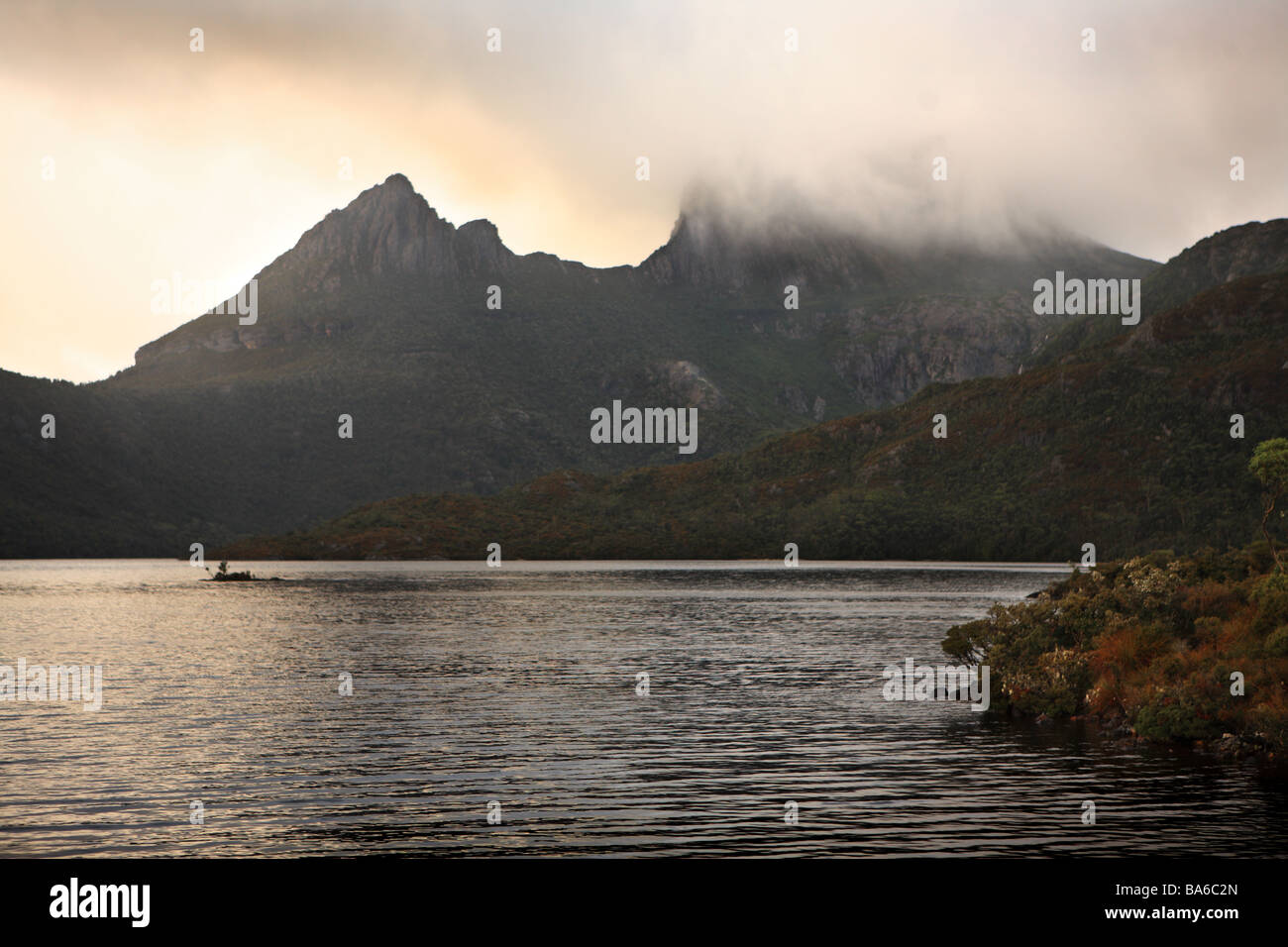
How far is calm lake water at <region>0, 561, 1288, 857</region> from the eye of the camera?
29.3m

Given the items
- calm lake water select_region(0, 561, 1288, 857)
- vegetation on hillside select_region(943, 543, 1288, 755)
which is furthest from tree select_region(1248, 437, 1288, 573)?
calm lake water select_region(0, 561, 1288, 857)

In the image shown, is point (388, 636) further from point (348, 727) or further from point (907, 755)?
point (907, 755)

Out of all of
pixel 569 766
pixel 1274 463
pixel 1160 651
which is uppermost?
pixel 1274 463

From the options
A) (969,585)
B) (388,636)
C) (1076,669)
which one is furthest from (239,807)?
(969,585)

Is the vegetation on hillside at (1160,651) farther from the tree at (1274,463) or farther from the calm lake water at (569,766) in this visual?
the tree at (1274,463)

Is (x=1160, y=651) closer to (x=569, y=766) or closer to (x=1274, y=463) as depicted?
(x=1274, y=463)

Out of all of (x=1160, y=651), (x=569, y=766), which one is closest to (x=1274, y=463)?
(x=1160, y=651)

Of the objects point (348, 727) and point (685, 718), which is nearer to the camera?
point (348, 727)

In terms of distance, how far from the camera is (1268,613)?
45.5m

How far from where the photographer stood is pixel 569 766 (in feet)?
131

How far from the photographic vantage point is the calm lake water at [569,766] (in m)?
29.3

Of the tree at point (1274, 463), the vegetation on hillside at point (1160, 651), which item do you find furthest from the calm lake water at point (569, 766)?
the tree at point (1274, 463)
